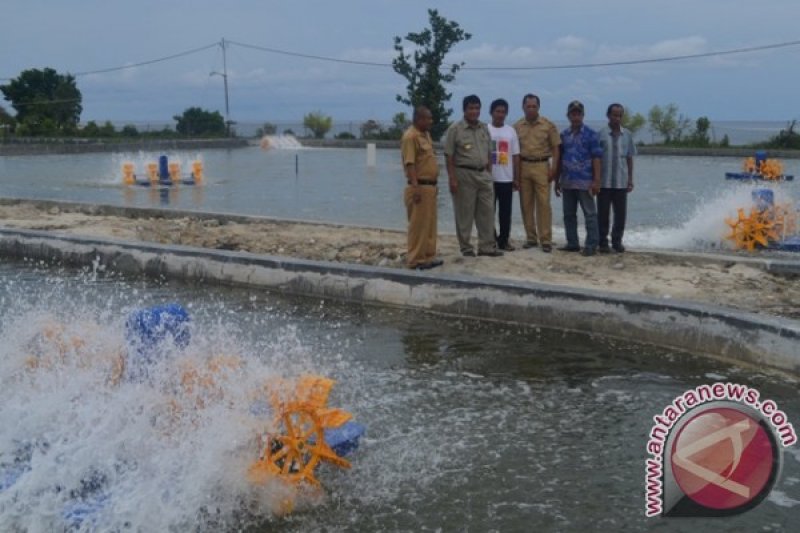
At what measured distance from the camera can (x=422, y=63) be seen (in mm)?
41344

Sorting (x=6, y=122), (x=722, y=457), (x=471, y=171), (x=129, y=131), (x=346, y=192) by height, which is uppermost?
(x=6, y=122)

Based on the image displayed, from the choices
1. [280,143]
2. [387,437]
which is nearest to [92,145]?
[280,143]

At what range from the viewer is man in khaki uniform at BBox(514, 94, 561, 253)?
354 inches

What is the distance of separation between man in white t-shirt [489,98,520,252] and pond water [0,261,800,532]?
2.90 m

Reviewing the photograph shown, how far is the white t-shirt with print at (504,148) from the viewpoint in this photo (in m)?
8.98

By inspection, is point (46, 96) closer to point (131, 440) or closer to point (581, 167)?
point (581, 167)

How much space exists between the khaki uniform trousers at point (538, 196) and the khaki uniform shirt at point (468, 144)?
70cm

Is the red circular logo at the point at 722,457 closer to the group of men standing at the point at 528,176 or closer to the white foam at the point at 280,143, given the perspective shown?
the group of men standing at the point at 528,176

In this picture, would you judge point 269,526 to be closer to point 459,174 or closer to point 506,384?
point 506,384

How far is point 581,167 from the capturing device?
8.89 metres

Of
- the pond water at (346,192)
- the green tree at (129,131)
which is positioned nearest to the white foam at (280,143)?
the green tree at (129,131)

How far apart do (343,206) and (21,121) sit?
127ft

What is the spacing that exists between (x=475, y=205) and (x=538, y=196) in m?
0.78
